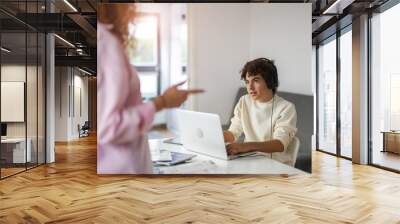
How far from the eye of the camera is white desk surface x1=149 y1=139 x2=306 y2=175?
5.14 metres

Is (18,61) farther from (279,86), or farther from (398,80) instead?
(398,80)

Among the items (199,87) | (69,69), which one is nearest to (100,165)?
(199,87)

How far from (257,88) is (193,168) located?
136cm

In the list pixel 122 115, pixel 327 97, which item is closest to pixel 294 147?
pixel 122 115

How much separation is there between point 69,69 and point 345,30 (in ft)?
28.1

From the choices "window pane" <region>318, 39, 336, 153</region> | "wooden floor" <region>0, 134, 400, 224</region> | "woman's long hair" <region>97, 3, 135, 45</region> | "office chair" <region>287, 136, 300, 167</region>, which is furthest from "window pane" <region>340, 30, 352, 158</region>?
"woman's long hair" <region>97, 3, 135, 45</region>

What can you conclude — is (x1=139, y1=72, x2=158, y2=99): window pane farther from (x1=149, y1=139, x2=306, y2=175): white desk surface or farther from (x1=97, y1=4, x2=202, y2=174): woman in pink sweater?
(x1=149, y1=139, x2=306, y2=175): white desk surface

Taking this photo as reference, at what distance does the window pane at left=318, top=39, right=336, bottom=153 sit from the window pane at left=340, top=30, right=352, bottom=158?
434 millimetres

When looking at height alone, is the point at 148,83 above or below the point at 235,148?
above

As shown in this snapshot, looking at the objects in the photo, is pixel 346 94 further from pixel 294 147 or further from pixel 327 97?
pixel 294 147

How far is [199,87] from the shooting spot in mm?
5000

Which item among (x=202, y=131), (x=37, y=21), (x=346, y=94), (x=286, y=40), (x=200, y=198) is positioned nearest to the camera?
(x=200, y=198)

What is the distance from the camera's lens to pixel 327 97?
29.9 feet

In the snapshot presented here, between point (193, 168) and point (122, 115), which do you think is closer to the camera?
point (122, 115)
